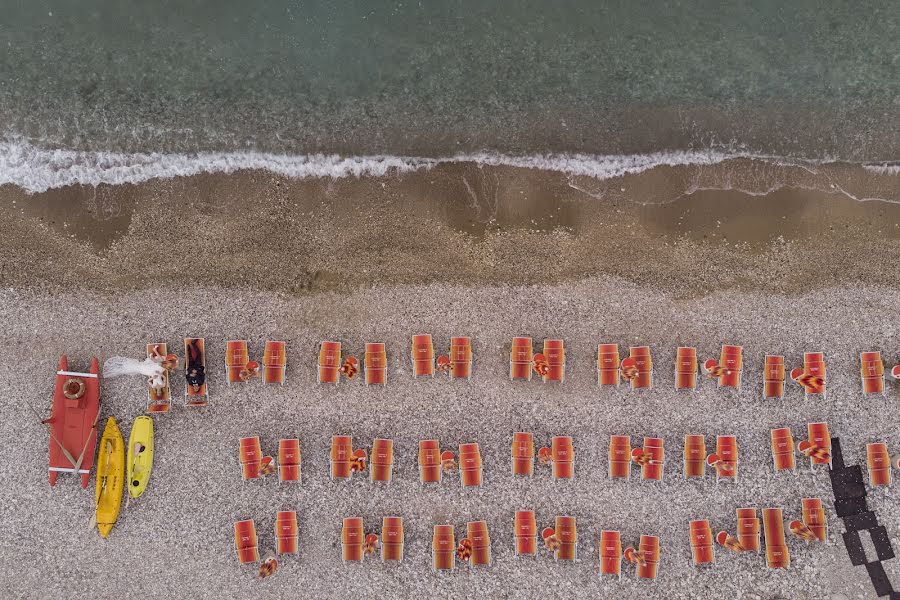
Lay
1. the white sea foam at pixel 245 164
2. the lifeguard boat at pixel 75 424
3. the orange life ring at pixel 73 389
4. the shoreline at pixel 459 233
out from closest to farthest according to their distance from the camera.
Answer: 1. the orange life ring at pixel 73 389
2. the lifeguard boat at pixel 75 424
3. the shoreline at pixel 459 233
4. the white sea foam at pixel 245 164

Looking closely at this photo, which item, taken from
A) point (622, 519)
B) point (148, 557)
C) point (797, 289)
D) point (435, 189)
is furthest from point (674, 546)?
point (148, 557)

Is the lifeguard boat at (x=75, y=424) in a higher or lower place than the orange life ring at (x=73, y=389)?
lower

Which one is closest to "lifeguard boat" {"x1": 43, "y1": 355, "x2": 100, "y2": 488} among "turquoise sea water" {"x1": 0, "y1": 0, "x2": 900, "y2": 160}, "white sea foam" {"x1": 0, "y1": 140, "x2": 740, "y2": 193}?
"white sea foam" {"x1": 0, "y1": 140, "x2": 740, "y2": 193}

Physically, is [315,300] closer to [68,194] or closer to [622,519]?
[68,194]

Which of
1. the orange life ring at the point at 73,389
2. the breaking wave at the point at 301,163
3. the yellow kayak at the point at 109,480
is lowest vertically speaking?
the yellow kayak at the point at 109,480

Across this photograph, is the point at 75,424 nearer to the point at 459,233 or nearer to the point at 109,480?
the point at 109,480

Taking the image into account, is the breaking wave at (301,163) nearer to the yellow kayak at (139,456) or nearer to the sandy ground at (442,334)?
the sandy ground at (442,334)

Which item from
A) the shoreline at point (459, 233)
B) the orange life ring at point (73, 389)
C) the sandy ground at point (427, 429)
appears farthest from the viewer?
the shoreline at point (459, 233)

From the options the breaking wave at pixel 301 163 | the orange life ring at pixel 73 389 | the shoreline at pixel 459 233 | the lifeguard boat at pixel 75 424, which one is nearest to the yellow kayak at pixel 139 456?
the lifeguard boat at pixel 75 424
